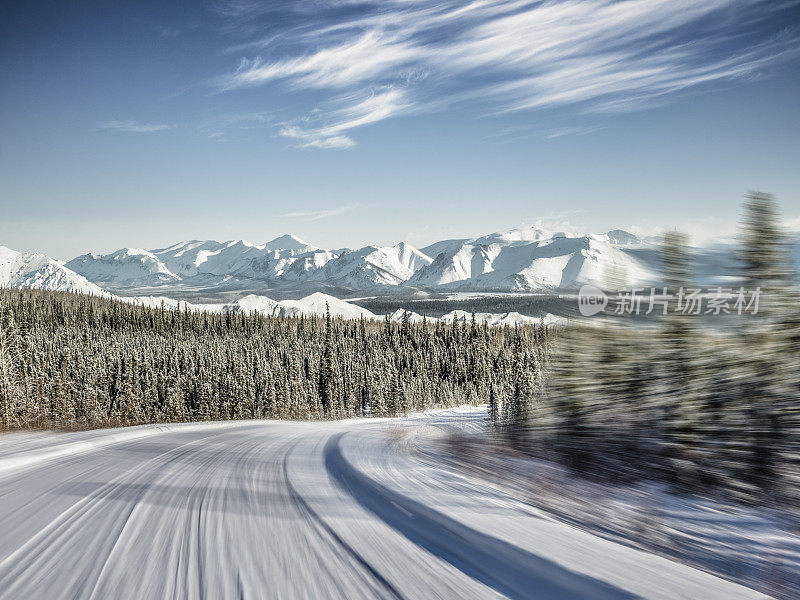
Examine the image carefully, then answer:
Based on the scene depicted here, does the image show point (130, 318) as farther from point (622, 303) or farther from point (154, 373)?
point (622, 303)

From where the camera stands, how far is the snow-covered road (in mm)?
2580

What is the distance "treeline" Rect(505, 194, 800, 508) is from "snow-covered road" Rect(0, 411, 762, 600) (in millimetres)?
1497

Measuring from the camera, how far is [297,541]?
3250 mm

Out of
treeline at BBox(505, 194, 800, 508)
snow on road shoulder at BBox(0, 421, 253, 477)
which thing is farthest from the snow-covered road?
treeline at BBox(505, 194, 800, 508)

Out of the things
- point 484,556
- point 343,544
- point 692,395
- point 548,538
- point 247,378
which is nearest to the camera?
point 484,556

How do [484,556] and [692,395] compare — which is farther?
[692,395]

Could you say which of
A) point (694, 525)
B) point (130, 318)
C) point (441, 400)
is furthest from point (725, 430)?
point (130, 318)

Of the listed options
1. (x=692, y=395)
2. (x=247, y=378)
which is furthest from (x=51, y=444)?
(x=247, y=378)

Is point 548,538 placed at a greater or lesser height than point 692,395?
lesser

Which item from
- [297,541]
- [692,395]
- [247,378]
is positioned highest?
[692,395]

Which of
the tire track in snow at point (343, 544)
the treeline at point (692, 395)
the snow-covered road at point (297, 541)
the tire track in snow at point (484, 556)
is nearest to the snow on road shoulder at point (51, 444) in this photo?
the snow-covered road at point (297, 541)

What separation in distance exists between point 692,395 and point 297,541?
3.83 meters

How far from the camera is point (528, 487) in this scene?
4.55 metres

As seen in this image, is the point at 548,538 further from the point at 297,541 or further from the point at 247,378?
the point at 247,378
